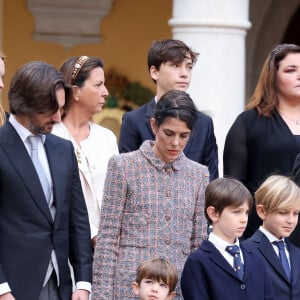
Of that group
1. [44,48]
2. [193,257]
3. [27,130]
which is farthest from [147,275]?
[44,48]

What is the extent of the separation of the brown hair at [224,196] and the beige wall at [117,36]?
24.7 ft

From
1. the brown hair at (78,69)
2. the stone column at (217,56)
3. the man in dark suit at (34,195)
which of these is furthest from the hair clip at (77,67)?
the stone column at (217,56)

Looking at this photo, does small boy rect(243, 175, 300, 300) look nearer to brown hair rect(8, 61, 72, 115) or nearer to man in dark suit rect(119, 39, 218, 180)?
man in dark suit rect(119, 39, 218, 180)

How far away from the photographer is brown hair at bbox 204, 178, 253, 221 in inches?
239

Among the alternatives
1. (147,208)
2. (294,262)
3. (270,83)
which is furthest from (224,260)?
(270,83)

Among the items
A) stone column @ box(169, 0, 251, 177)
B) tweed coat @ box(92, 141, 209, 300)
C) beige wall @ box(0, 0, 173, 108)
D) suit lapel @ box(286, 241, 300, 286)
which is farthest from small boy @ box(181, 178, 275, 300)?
beige wall @ box(0, 0, 173, 108)

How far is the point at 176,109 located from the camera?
6.03 meters

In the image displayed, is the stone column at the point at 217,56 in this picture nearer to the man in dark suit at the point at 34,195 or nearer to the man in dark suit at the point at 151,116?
the man in dark suit at the point at 151,116

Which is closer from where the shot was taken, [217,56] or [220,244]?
[220,244]

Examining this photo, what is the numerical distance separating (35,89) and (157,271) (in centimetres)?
92

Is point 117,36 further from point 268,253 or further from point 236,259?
point 236,259

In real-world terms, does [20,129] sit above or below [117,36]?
above

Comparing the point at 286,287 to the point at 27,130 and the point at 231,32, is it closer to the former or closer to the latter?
the point at 27,130

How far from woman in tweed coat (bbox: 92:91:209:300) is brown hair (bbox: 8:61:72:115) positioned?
1.54 feet
